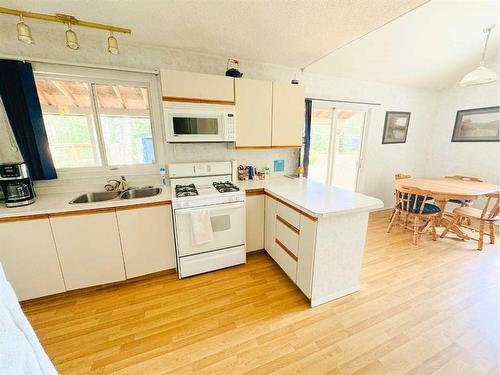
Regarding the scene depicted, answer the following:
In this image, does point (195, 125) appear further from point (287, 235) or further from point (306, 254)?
point (306, 254)

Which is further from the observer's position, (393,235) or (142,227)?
(393,235)

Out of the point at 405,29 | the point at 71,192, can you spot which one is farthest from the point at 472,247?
the point at 71,192

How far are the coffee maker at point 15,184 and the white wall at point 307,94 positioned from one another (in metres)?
0.46

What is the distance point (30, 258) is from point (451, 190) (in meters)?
4.84

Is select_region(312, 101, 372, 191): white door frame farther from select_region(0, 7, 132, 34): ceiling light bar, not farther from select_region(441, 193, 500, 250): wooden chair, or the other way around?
select_region(0, 7, 132, 34): ceiling light bar

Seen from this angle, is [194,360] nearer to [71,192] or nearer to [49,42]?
[71,192]

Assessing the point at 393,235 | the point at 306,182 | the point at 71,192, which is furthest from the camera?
the point at 393,235

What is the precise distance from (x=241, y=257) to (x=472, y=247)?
3.24 m

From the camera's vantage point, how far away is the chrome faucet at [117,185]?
2262 millimetres

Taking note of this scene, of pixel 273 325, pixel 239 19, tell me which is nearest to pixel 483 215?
pixel 273 325

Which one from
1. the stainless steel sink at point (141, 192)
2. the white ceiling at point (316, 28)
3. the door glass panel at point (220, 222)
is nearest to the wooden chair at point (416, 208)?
the white ceiling at point (316, 28)

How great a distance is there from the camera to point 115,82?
221 centimetres

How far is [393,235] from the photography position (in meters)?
3.16

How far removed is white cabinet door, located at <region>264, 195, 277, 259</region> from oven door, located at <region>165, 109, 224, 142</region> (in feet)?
3.04
